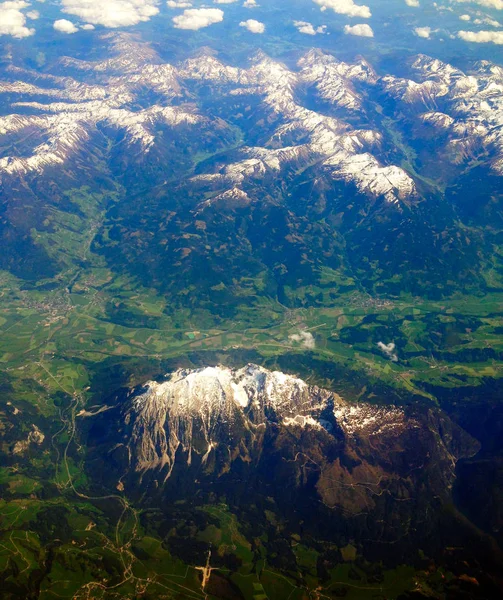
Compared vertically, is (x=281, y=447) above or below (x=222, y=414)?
below

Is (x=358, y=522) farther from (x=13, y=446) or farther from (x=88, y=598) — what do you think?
(x=13, y=446)

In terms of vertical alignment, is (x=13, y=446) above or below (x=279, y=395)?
below

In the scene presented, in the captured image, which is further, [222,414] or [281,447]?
[222,414]

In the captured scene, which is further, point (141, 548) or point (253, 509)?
point (253, 509)

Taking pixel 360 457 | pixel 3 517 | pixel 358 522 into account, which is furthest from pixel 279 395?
pixel 3 517

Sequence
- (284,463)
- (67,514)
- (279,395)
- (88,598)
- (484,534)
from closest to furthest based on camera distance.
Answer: (88,598) → (484,534) → (67,514) → (284,463) → (279,395)

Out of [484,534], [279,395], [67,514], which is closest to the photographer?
[484,534]

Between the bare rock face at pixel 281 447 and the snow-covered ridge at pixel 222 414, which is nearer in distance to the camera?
the bare rock face at pixel 281 447

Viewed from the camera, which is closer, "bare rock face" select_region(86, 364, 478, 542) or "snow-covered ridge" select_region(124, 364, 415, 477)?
"bare rock face" select_region(86, 364, 478, 542)
